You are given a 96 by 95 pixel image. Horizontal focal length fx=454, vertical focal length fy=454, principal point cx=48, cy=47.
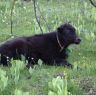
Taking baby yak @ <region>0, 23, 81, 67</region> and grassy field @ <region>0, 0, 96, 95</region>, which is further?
baby yak @ <region>0, 23, 81, 67</region>

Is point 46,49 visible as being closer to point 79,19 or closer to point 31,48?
point 31,48

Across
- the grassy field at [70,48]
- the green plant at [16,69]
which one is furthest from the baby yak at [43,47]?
the green plant at [16,69]

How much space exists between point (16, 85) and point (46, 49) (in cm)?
239

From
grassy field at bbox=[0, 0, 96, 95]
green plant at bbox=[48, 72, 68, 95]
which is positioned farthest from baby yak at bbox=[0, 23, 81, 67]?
green plant at bbox=[48, 72, 68, 95]

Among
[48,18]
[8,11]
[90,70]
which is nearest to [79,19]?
[48,18]

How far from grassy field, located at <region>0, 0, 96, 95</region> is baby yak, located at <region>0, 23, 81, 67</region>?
0.31 m

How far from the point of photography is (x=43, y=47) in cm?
907

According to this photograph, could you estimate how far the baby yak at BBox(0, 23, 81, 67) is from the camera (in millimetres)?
8734

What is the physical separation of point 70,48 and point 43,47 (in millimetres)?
1188

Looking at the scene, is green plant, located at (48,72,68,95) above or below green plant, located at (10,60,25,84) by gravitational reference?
above

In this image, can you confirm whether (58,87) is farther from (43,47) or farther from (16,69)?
(43,47)

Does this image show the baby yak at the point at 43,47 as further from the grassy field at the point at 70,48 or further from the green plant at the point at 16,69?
the green plant at the point at 16,69

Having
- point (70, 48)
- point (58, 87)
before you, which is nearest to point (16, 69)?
point (58, 87)

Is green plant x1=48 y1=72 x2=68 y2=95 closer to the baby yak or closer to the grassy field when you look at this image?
the grassy field
